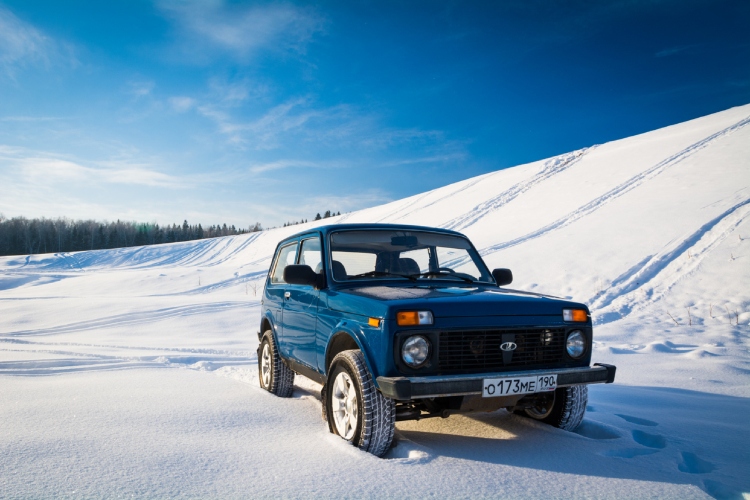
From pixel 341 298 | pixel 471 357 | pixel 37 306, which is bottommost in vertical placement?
pixel 37 306

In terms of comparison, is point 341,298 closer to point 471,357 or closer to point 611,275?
point 471,357

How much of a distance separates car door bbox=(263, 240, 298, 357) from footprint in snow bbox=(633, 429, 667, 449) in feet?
10.5

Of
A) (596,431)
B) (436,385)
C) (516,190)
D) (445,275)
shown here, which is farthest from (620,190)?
(436,385)

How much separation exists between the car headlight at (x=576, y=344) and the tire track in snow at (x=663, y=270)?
6.99 meters

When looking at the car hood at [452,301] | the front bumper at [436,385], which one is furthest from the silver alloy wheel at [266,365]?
the front bumper at [436,385]

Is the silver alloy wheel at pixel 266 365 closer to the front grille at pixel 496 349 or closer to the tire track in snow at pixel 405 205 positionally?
the front grille at pixel 496 349

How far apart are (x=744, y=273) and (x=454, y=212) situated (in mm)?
15603

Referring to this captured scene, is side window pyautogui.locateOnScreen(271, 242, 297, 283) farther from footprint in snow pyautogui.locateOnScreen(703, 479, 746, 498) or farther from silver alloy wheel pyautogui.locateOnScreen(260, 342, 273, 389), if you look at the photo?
footprint in snow pyautogui.locateOnScreen(703, 479, 746, 498)

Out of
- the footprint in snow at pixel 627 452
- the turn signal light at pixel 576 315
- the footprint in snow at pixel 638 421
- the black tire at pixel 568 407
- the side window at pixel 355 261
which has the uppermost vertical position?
the side window at pixel 355 261

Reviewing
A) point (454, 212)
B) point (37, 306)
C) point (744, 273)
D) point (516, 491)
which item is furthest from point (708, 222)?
point (37, 306)

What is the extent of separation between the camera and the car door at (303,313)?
4387mm

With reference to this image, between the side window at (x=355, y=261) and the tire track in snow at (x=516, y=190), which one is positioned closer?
the side window at (x=355, y=261)

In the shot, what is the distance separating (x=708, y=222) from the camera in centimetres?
1438

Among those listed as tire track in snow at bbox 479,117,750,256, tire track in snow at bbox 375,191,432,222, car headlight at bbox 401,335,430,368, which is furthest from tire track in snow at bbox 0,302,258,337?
tire track in snow at bbox 375,191,432,222
